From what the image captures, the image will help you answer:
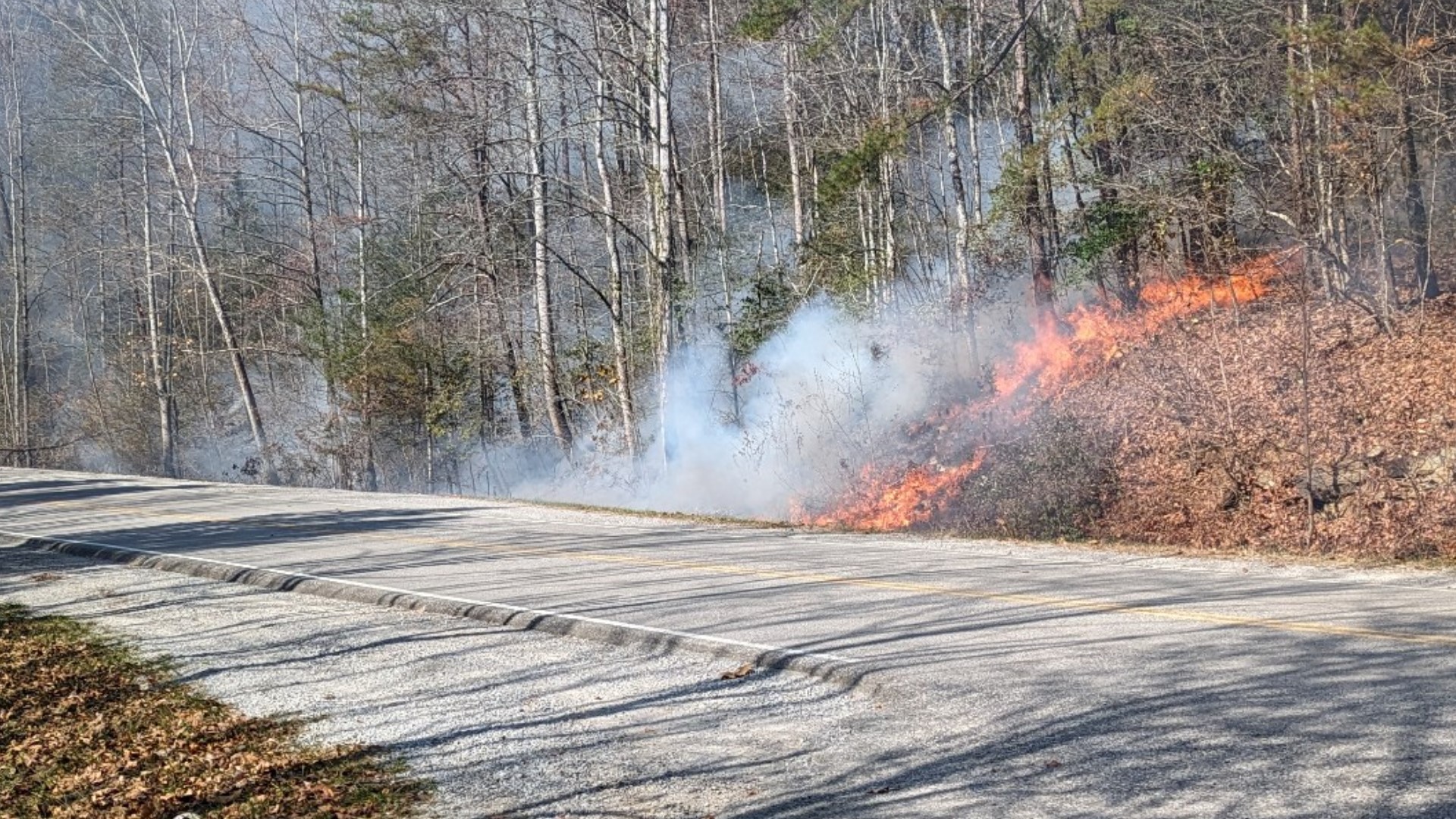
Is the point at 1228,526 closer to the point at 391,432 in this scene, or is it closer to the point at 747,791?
the point at 747,791

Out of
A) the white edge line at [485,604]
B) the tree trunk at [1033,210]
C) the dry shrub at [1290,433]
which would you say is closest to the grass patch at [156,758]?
the white edge line at [485,604]

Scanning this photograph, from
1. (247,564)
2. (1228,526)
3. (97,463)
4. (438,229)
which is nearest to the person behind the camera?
→ (247,564)

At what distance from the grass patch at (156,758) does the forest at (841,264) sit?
11666 mm

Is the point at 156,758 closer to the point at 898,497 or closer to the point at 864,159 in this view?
the point at 898,497

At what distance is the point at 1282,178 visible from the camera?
892 inches

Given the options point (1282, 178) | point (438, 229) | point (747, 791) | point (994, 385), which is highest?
point (438, 229)

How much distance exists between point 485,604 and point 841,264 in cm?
1772

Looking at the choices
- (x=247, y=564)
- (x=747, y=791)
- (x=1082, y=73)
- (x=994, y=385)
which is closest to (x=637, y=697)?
(x=747, y=791)

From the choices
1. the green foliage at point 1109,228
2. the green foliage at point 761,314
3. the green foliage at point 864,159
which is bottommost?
the green foliage at point 761,314

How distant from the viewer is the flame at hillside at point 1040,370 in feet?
74.0

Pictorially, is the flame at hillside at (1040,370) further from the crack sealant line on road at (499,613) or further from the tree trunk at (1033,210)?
the crack sealant line on road at (499,613)

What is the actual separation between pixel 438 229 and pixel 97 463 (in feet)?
68.7

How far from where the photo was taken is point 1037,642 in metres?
9.56

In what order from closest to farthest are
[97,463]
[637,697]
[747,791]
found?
[747,791] → [637,697] → [97,463]
